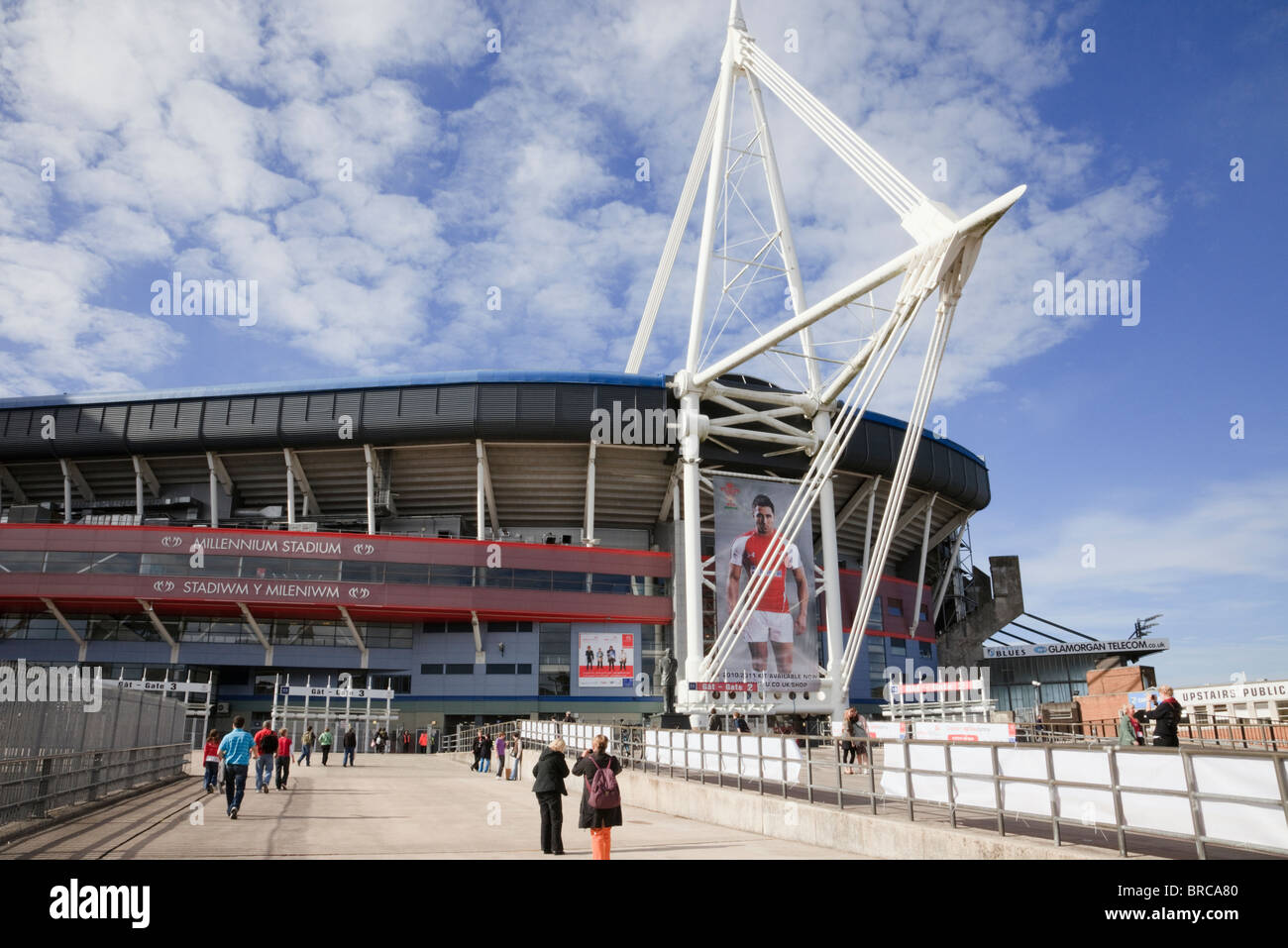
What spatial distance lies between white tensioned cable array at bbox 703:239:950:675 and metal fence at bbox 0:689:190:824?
20935mm

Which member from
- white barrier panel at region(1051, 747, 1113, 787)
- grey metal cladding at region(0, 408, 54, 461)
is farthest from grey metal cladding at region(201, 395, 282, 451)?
white barrier panel at region(1051, 747, 1113, 787)

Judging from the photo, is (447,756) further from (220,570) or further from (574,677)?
(220,570)

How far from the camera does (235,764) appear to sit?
16062 millimetres

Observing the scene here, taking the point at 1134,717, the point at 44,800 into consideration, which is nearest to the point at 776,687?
the point at 1134,717

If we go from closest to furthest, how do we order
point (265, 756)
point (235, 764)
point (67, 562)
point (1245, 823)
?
point (1245, 823), point (235, 764), point (265, 756), point (67, 562)

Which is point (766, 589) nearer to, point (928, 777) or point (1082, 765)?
point (928, 777)

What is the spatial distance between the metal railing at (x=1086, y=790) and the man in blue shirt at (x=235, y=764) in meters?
9.28

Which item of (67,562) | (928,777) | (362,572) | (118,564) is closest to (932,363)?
(928,777)

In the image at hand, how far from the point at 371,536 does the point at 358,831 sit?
35.5 metres

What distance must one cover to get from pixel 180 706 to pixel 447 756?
17226 millimetres

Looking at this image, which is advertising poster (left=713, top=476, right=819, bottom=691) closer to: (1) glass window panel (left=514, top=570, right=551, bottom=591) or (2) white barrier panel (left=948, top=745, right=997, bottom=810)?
(1) glass window panel (left=514, top=570, right=551, bottom=591)

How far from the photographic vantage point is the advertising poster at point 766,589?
39.2 meters

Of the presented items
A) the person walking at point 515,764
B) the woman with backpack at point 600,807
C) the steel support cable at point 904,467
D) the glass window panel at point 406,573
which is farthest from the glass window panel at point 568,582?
the woman with backpack at point 600,807

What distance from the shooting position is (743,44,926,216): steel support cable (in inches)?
1163
